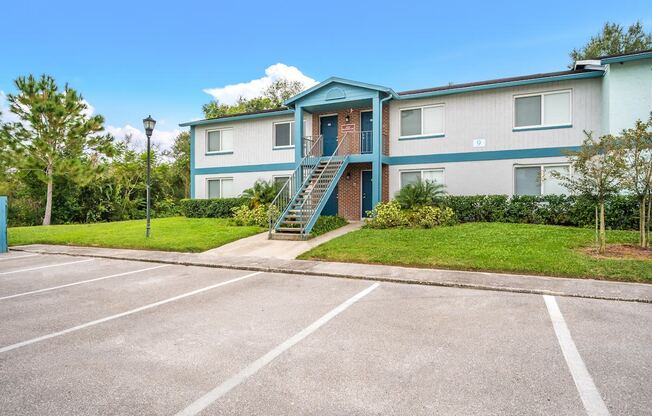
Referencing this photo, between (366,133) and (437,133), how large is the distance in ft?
10.4

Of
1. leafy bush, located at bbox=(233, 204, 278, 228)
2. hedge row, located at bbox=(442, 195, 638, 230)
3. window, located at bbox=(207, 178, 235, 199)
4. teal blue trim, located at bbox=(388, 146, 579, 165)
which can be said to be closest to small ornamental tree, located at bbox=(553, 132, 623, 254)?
hedge row, located at bbox=(442, 195, 638, 230)

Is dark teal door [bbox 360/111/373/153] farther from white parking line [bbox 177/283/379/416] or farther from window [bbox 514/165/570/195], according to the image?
white parking line [bbox 177/283/379/416]

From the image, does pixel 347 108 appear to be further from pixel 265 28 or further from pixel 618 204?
pixel 618 204

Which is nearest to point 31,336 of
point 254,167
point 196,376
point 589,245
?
point 196,376

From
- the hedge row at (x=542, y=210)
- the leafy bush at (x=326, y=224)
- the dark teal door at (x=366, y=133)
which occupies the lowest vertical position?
the leafy bush at (x=326, y=224)

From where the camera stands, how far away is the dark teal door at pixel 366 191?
1853 centimetres

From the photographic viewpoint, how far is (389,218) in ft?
47.8

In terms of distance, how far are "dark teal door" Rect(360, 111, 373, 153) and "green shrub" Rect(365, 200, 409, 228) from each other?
147 inches

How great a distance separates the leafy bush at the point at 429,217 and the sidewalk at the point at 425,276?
5.45 meters

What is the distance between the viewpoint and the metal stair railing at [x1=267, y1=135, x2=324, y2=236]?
15750mm

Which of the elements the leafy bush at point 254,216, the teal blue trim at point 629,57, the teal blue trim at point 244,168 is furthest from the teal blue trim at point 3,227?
the teal blue trim at point 629,57

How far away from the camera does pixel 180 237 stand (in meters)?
13.7

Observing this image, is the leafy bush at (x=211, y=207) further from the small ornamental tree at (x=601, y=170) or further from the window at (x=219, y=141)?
the small ornamental tree at (x=601, y=170)

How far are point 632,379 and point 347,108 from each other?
16.3 meters
